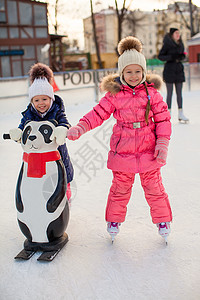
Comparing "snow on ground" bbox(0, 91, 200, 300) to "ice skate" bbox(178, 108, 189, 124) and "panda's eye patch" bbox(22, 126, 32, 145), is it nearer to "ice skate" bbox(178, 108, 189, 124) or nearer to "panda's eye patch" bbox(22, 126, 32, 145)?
"panda's eye patch" bbox(22, 126, 32, 145)

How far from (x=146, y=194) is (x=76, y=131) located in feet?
1.93

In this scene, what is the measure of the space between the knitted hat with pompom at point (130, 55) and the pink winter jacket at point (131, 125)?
0.09 meters

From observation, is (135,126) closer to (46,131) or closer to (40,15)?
(46,131)

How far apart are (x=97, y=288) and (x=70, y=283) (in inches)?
5.9

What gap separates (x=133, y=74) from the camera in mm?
2000

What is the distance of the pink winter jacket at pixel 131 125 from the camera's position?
78.6 inches

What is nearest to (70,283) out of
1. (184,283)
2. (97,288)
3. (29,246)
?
(97,288)

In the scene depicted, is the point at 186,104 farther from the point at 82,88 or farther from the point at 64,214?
the point at 64,214

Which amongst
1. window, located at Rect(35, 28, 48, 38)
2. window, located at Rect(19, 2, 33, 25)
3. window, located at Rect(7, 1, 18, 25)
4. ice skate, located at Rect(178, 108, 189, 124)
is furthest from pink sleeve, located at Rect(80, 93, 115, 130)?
window, located at Rect(35, 28, 48, 38)

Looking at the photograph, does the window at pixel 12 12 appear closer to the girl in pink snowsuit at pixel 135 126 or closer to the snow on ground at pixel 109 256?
the snow on ground at pixel 109 256

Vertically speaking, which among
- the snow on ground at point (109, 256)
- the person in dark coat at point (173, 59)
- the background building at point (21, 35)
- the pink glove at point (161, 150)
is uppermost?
the background building at point (21, 35)

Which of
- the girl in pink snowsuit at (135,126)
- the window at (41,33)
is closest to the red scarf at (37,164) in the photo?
the girl in pink snowsuit at (135,126)

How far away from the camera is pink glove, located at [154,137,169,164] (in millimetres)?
1928

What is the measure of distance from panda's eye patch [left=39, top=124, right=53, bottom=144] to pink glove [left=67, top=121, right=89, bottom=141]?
11 cm
